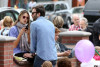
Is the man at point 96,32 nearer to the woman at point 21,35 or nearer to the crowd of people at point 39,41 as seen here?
the crowd of people at point 39,41

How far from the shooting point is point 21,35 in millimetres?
8992

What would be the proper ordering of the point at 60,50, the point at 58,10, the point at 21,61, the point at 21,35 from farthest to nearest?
the point at 58,10 < the point at 60,50 < the point at 21,35 < the point at 21,61

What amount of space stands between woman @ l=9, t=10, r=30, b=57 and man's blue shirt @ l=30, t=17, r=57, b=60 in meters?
0.75

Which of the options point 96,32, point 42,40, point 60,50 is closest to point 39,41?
point 42,40

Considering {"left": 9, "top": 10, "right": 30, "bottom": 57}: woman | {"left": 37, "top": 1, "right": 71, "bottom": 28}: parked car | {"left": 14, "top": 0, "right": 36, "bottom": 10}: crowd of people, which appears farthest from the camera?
{"left": 14, "top": 0, "right": 36, "bottom": 10}: crowd of people

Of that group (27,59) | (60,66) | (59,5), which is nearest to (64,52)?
(27,59)

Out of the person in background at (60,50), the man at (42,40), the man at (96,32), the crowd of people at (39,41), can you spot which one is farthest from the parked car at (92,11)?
the man at (42,40)

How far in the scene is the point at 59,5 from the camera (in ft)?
102

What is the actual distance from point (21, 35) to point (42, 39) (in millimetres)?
918

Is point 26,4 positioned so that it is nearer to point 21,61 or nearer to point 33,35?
point 21,61

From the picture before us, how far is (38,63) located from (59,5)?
2311 cm

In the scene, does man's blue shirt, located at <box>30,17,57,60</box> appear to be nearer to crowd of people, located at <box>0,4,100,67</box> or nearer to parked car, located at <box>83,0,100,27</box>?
crowd of people, located at <box>0,4,100,67</box>

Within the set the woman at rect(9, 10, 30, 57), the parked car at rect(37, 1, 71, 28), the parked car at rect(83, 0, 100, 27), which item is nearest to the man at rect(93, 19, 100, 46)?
the woman at rect(9, 10, 30, 57)

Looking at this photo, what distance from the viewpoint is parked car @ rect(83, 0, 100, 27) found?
16.5 metres
